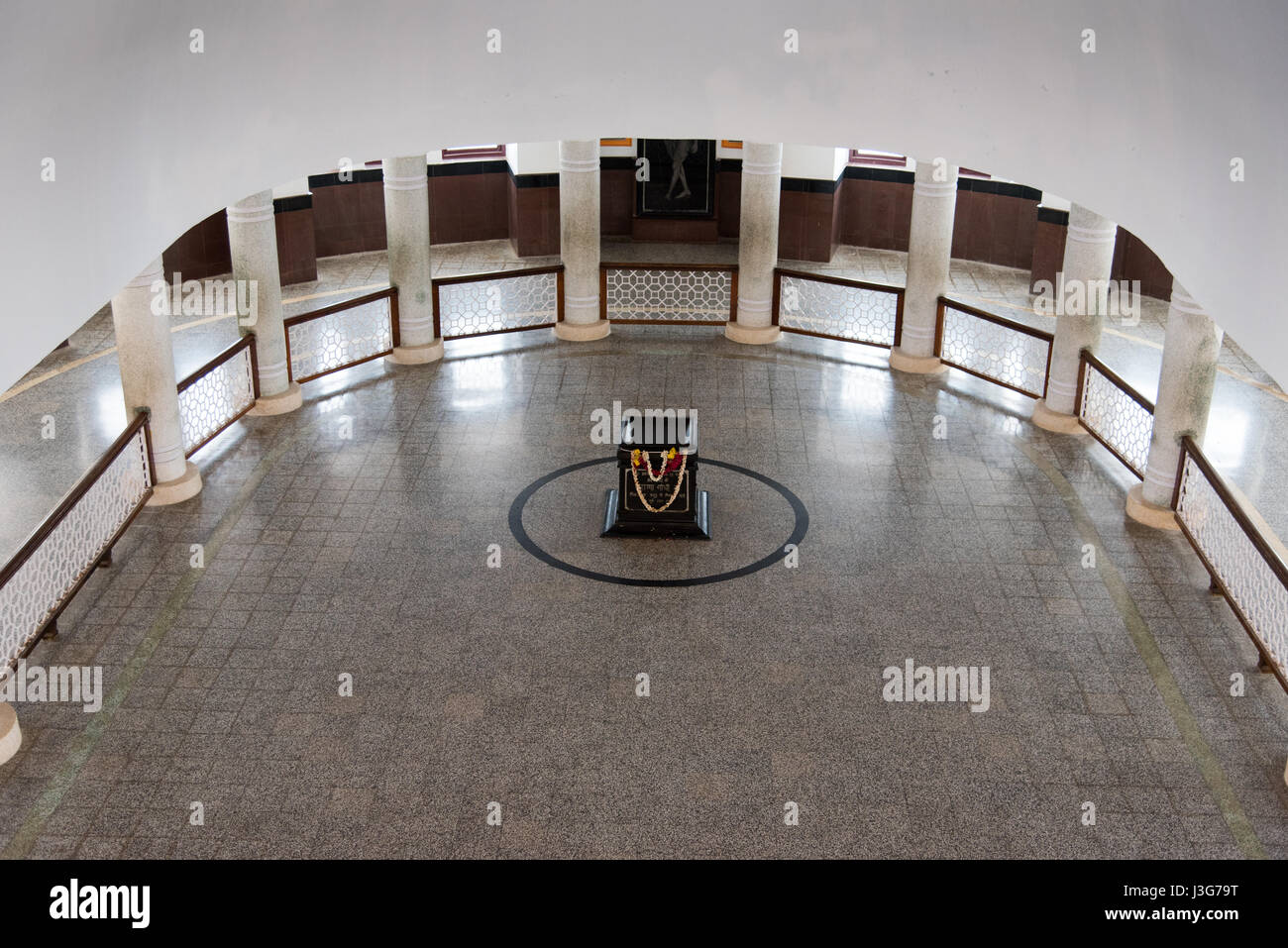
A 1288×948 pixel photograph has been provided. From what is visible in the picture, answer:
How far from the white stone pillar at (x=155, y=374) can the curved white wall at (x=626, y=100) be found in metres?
3.76

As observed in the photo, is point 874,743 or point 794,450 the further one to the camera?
point 794,450

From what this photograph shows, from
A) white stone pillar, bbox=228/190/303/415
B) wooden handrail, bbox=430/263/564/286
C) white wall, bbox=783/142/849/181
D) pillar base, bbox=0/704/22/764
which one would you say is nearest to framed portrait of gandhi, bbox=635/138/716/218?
white wall, bbox=783/142/849/181

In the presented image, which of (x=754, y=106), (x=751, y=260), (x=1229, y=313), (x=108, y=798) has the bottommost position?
(x=108, y=798)

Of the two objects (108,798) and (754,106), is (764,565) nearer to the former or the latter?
(754,106)

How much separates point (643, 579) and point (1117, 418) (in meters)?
4.87

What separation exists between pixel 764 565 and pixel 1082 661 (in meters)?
2.44

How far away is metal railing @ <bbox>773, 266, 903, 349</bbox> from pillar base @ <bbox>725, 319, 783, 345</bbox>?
9.8 inches

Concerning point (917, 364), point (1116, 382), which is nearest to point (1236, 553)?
point (1116, 382)

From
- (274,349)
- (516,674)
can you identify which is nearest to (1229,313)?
(516,674)

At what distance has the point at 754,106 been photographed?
752 centimetres

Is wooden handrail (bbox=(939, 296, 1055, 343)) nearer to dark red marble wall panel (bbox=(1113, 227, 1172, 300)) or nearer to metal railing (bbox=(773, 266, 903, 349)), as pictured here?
metal railing (bbox=(773, 266, 903, 349))

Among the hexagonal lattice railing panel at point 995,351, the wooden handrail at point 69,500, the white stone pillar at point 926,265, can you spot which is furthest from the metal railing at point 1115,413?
the wooden handrail at point 69,500

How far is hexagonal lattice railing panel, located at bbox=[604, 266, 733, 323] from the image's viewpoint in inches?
605

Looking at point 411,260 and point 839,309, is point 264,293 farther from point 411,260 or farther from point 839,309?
point 839,309
